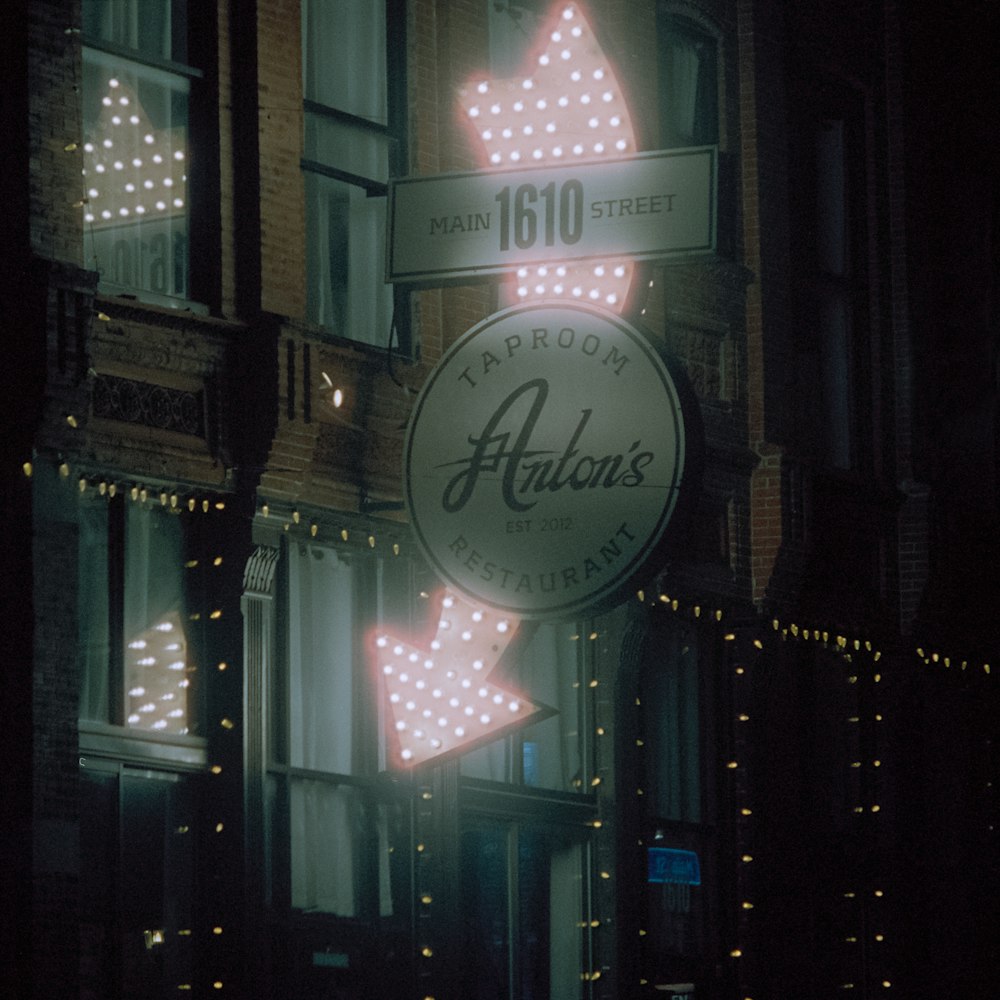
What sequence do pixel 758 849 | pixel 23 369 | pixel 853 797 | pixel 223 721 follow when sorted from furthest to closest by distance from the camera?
1. pixel 853 797
2. pixel 758 849
3. pixel 223 721
4. pixel 23 369

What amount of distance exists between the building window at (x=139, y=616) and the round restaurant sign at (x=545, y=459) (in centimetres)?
203

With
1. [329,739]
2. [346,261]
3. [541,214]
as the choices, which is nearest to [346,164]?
[346,261]

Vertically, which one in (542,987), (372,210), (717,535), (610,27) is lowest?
(542,987)

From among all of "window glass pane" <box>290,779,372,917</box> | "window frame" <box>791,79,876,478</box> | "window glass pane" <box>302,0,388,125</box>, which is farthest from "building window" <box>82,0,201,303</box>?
"window frame" <box>791,79,876,478</box>

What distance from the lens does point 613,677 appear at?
19562mm

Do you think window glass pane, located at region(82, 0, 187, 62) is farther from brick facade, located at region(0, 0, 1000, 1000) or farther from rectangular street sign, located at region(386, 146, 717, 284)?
rectangular street sign, located at region(386, 146, 717, 284)

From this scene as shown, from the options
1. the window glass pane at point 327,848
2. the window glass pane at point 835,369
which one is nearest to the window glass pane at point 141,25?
the window glass pane at point 327,848

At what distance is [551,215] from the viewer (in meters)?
14.9

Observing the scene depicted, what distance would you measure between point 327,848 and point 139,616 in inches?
79.5

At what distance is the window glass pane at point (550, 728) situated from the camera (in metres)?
18.7

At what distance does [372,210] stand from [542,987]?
5449 millimetres

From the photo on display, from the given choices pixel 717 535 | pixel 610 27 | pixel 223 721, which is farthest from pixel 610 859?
pixel 610 27

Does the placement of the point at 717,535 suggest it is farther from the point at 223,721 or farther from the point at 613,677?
the point at 223,721

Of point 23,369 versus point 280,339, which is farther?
point 280,339
